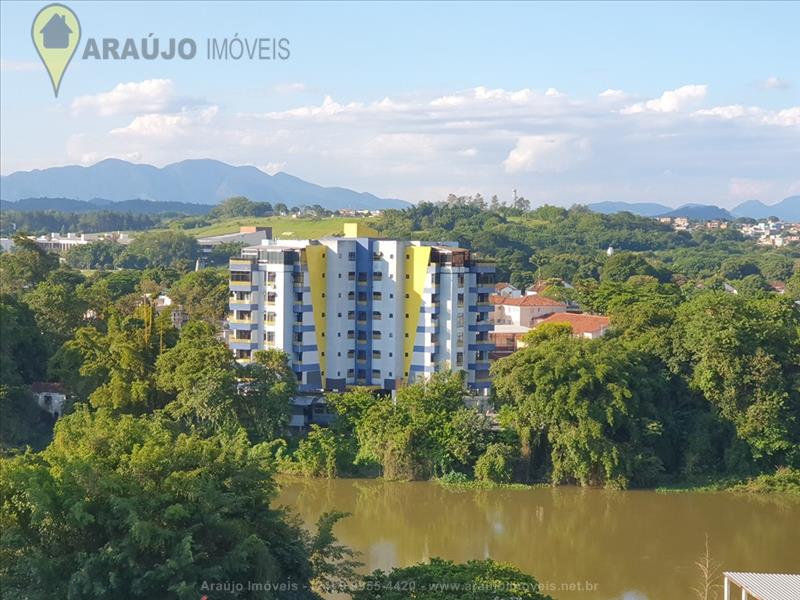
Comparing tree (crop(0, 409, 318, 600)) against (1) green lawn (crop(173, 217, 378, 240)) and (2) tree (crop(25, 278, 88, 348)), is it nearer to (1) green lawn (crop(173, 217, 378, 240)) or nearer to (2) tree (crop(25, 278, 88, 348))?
(2) tree (crop(25, 278, 88, 348))

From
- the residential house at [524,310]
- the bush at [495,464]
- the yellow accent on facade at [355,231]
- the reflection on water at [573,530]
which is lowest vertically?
the reflection on water at [573,530]

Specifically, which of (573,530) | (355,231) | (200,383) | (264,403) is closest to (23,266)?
(355,231)

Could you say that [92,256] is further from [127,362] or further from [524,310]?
[127,362]

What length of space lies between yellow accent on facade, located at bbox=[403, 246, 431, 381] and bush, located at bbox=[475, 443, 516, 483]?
143 inches

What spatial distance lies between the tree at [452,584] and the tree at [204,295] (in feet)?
62.7

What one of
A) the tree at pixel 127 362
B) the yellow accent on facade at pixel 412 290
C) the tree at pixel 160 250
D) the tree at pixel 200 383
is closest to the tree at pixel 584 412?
the yellow accent on facade at pixel 412 290

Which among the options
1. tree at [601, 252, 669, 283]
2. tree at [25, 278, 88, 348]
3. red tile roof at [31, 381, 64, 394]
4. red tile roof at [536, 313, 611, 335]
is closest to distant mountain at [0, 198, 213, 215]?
tree at [601, 252, 669, 283]

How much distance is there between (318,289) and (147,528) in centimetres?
1263

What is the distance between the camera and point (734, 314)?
19359 millimetres

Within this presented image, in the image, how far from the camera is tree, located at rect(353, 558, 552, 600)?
10.0 m

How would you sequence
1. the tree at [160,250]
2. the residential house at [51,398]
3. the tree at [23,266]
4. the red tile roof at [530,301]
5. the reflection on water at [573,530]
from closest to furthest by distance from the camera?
the reflection on water at [573,530] → the residential house at [51,398] → the tree at [23,266] → the red tile roof at [530,301] → the tree at [160,250]

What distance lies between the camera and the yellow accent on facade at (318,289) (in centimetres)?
2125

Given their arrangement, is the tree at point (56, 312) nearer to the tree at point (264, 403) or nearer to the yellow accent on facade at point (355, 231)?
the tree at point (264, 403)

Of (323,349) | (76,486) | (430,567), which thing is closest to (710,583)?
(430,567)
